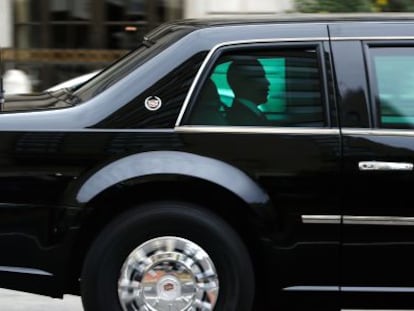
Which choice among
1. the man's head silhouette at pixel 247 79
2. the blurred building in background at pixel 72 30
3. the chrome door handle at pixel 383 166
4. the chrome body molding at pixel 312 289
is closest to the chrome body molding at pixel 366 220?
the chrome door handle at pixel 383 166

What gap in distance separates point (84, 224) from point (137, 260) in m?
0.32

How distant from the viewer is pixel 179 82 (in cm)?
402

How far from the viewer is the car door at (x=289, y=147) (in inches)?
153

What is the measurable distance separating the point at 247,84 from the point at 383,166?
2.61 ft

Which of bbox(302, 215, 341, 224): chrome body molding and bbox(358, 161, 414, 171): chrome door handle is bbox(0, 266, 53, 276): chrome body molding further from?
bbox(358, 161, 414, 171): chrome door handle

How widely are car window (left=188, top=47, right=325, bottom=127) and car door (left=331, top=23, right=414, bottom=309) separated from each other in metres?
0.15

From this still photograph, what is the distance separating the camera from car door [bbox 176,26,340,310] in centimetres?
390

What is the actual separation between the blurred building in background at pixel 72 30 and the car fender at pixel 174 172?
8.53 metres

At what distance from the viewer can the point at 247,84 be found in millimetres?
4078

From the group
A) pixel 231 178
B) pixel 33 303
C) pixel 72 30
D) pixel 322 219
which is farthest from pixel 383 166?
pixel 72 30

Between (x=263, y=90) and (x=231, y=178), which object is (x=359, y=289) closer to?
(x=231, y=178)

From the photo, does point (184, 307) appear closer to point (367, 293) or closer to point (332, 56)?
point (367, 293)

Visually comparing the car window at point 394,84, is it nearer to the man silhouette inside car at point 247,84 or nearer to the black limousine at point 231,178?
the black limousine at point 231,178

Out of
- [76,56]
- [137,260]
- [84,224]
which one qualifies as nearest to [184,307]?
[137,260]
